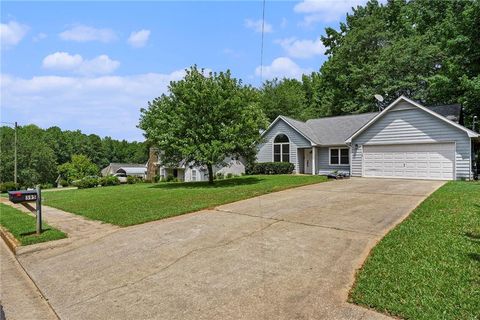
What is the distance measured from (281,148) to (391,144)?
8388mm

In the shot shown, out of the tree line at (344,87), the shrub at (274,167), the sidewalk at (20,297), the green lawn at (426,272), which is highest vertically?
the tree line at (344,87)

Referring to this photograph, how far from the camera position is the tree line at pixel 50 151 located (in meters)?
51.7

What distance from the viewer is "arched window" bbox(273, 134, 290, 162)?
933 inches

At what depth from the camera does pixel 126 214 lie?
9.12 meters

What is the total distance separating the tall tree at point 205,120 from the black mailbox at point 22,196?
8.32 m

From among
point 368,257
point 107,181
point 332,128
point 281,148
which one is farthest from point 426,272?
point 107,181

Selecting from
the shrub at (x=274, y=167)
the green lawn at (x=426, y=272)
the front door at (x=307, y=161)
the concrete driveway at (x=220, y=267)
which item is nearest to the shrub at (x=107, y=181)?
the shrub at (x=274, y=167)

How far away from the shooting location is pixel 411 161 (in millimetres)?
17422

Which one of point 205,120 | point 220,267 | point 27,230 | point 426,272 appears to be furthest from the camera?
point 205,120

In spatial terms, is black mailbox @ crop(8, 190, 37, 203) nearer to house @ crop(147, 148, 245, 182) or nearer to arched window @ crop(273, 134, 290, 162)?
house @ crop(147, 148, 245, 182)

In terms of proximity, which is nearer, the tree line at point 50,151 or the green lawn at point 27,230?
the green lawn at point 27,230

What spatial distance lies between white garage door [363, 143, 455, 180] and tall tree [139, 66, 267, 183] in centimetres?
765

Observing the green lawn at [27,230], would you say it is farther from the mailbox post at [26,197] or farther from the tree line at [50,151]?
the tree line at [50,151]

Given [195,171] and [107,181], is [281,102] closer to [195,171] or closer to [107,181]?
[195,171]
